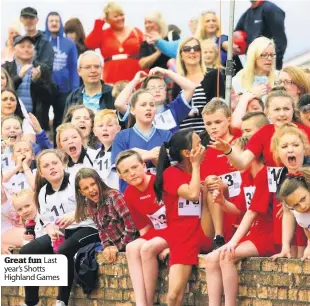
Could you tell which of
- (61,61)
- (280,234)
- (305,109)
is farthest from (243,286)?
(61,61)

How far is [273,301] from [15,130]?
18.5 feet

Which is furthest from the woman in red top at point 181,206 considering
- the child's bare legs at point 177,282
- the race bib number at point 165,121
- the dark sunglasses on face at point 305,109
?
the race bib number at point 165,121

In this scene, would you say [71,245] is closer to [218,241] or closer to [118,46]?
[218,241]

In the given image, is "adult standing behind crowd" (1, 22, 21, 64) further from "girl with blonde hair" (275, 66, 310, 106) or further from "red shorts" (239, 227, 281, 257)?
"red shorts" (239, 227, 281, 257)

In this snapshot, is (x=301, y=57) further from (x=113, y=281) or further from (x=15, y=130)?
(x=113, y=281)

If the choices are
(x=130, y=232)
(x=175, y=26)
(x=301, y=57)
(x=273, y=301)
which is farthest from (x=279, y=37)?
(x=273, y=301)

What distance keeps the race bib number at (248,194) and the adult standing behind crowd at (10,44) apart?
23.7ft

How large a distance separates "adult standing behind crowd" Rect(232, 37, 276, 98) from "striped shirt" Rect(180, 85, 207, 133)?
537 millimetres

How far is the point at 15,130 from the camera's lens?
1873cm

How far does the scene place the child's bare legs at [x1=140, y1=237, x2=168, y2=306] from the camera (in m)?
14.6

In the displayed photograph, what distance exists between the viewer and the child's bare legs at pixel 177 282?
47.2ft

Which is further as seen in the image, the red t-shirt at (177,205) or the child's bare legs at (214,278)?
the red t-shirt at (177,205)

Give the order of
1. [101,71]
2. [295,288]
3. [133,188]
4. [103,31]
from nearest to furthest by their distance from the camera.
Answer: [295,288] < [133,188] < [101,71] < [103,31]

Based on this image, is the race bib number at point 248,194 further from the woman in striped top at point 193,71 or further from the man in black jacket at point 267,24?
the man in black jacket at point 267,24
